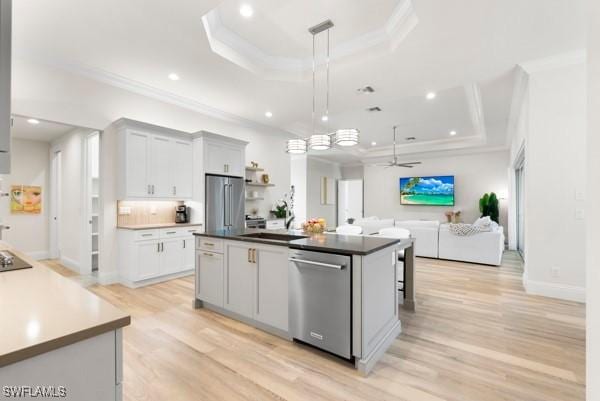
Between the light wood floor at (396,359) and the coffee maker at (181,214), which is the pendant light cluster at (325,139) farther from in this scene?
the coffee maker at (181,214)

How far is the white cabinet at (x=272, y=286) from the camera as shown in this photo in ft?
8.53

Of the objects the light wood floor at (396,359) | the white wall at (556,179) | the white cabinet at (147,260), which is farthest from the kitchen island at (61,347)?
the white wall at (556,179)

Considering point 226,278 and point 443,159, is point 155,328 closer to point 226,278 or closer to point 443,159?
point 226,278

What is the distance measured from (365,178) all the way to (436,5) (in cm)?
844

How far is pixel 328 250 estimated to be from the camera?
2.25 m

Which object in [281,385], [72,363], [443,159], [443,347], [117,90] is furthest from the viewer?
[443,159]

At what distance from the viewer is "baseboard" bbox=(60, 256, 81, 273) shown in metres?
5.13

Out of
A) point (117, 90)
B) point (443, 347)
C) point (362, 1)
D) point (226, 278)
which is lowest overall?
point (443, 347)

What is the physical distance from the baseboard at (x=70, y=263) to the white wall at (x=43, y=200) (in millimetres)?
877

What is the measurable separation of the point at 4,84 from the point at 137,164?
3.71 meters

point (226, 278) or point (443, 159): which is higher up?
point (443, 159)

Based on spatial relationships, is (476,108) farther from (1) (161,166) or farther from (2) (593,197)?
(1) (161,166)

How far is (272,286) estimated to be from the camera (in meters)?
2.68

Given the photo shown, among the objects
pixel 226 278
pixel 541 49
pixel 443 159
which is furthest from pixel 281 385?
pixel 443 159
